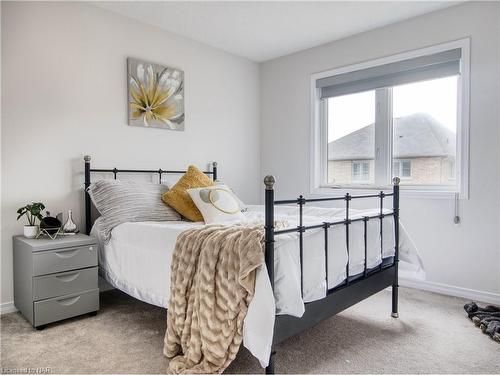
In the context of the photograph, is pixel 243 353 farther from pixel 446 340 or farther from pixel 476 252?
pixel 476 252

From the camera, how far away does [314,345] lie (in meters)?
2.04

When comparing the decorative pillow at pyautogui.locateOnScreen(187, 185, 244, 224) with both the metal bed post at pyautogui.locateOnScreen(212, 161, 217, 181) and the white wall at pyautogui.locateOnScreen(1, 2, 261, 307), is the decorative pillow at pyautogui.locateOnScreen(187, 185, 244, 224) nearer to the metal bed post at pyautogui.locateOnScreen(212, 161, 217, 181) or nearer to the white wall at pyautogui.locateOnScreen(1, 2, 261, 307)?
Result: the white wall at pyautogui.locateOnScreen(1, 2, 261, 307)

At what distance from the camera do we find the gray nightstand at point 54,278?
89.0 inches

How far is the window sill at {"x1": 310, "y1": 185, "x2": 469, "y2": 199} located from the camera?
303cm

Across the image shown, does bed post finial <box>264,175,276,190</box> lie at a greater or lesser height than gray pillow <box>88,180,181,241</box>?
greater

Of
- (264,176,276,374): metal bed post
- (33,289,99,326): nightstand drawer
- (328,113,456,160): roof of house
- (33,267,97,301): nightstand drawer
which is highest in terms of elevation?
(328,113,456,160): roof of house

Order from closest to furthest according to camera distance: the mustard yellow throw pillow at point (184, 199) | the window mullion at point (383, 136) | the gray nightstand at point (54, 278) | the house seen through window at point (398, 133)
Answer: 1. the gray nightstand at point (54, 278)
2. the mustard yellow throw pillow at point (184, 199)
3. the house seen through window at point (398, 133)
4. the window mullion at point (383, 136)

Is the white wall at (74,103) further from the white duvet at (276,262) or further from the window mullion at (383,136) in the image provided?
the window mullion at (383,136)

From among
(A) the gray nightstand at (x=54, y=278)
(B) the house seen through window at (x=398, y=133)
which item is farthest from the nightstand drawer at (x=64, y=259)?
(B) the house seen through window at (x=398, y=133)

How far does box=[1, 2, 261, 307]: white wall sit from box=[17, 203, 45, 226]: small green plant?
0.30 ft

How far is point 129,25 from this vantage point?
3160 mm

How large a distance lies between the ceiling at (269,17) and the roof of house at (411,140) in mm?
927

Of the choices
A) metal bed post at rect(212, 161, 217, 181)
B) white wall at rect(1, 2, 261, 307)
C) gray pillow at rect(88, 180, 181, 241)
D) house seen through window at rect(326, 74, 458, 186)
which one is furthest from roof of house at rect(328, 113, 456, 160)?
gray pillow at rect(88, 180, 181, 241)

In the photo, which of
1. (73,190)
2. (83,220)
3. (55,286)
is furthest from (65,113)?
(55,286)
